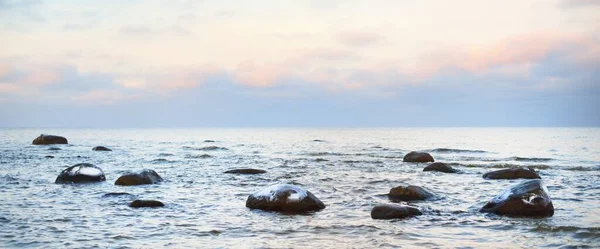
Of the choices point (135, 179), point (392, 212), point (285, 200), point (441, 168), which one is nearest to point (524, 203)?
point (392, 212)

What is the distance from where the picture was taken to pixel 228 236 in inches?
445

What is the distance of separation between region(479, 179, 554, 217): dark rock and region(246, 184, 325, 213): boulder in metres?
4.88

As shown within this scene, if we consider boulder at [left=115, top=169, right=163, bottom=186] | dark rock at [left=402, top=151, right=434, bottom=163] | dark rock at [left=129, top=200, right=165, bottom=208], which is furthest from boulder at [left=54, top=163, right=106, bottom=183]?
dark rock at [left=402, top=151, right=434, bottom=163]

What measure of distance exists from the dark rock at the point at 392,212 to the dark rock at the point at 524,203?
96.2 inches

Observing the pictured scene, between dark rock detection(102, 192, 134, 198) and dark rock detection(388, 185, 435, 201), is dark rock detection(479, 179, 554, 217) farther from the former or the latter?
dark rock detection(102, 192, 134, 198)

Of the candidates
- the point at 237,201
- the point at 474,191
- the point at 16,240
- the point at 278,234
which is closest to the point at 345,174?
the point at 474,191

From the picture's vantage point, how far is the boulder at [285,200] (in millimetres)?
14641

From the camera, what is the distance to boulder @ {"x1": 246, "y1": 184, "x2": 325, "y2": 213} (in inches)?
576

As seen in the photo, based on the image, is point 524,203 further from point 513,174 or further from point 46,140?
point 46,140

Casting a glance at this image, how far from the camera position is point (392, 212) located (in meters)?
13.3

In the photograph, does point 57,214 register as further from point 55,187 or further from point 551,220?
point 551,220

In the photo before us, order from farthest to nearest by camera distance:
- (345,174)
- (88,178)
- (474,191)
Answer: (345,174) → (88,178) → (474,191)

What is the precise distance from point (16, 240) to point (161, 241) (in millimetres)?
3009

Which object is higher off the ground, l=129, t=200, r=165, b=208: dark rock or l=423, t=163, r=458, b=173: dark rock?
l=423, t=163, r=458, b=173: dark rock
